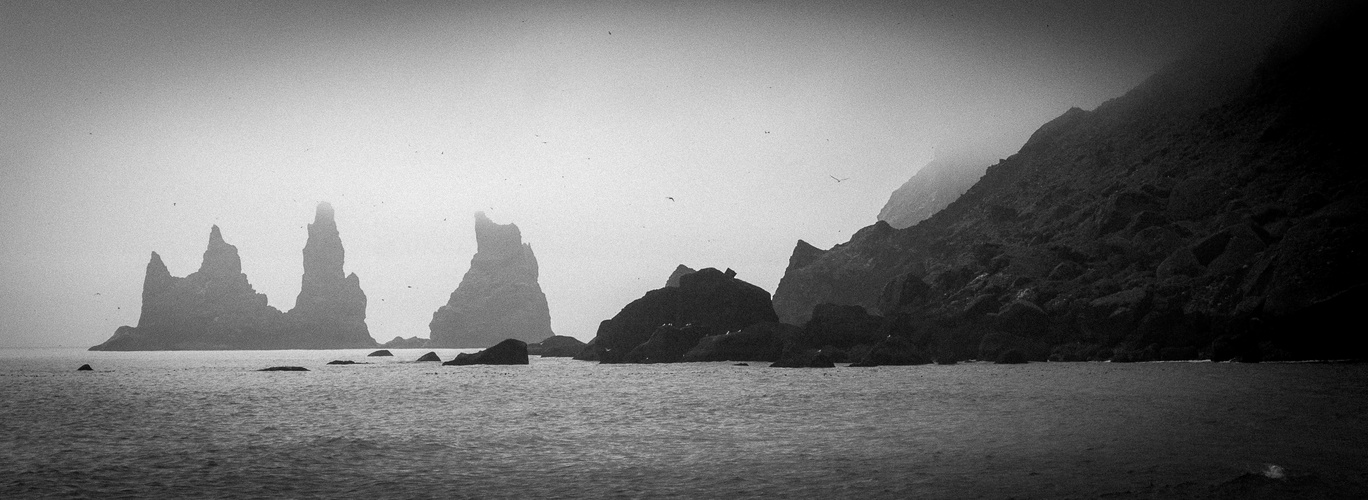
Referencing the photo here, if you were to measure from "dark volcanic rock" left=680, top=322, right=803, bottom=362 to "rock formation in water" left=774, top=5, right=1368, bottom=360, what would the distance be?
572 inches

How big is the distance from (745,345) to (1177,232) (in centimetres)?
5290

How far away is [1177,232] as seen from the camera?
95250mm

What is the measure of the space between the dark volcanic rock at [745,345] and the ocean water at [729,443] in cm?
5506

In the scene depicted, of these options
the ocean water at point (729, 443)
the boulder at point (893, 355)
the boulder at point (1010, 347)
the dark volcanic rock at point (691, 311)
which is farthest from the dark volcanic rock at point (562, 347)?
the ocean water at point (729, 443)

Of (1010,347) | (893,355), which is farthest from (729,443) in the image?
(1010,347)

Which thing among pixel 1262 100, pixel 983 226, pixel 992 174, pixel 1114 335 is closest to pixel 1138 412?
pixel 1114 335

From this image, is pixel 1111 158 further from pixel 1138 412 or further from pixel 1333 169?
pixel 1138 412

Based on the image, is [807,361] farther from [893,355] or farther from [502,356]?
[502,356]

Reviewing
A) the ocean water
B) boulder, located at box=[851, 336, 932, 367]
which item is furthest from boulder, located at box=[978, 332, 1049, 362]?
the ocean water

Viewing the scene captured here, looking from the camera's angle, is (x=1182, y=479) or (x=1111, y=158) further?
(x=1111, y=158)

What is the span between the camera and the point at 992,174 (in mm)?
145625

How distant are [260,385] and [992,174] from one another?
123 metres

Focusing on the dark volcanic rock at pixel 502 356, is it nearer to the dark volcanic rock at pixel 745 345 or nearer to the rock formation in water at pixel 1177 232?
the dark volcanic rock at pixel 745 345

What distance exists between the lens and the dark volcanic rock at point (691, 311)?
361 feet
